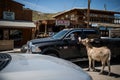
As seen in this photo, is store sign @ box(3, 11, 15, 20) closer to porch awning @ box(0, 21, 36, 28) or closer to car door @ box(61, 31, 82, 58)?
porch awning @ box(0, 21, 36, 28)

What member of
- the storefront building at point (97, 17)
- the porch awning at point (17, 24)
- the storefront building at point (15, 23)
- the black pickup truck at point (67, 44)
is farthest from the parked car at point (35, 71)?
the storefront building at point (97, 17)

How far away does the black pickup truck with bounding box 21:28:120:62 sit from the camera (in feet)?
36.1

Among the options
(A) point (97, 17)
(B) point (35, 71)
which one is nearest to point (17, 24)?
(A) point (97, 17)

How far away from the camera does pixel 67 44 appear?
11.7 metres

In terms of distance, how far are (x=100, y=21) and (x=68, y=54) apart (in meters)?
38.4

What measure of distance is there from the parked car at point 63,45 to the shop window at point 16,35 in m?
19.2

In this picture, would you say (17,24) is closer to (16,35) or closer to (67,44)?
(16,35)

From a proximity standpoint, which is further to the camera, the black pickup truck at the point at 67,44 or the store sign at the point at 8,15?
the store sign at the point at 8,15

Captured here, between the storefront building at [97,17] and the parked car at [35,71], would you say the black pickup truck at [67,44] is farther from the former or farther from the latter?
the storefront building at [97,17]

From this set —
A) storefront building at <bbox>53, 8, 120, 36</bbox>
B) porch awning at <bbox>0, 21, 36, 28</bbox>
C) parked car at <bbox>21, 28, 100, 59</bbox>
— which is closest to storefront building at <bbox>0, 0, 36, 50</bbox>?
porch awning at <bbox>0, 21, 36, 28</bbox>

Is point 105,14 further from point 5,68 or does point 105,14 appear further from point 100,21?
point 5,68

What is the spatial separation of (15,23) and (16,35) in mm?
2160

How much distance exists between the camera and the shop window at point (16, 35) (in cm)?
3106

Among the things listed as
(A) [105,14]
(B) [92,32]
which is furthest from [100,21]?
(B) [92,32]
